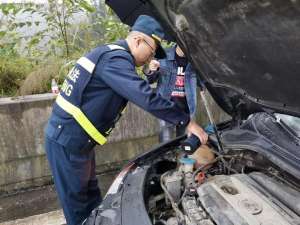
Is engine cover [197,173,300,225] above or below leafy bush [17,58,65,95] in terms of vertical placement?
above

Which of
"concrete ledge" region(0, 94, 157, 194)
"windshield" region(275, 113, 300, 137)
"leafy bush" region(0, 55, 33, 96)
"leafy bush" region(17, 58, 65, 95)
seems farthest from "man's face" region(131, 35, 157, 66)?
"leafy bush" region(0, 55, 33, 96)

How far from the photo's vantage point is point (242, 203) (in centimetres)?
153

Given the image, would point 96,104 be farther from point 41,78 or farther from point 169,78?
point 41,78

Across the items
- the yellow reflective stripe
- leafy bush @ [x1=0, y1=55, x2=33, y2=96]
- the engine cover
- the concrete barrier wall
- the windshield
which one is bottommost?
the concrete barrier wall

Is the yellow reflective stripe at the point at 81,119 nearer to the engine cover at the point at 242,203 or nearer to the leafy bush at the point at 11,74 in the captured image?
the engine cover at the point at 242,203

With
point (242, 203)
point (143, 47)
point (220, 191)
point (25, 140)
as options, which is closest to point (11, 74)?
point (25, 140)

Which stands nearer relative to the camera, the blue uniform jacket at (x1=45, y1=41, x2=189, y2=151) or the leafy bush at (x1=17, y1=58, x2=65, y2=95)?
the blue uniform jacket at (x1=45, y1=41, x2=189, y2=151)

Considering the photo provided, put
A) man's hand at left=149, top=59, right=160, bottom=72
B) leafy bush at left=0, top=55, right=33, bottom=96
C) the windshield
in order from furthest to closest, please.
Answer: leafy bush at left=0, top=55, right=33, bottom=96 → man's hand at left=149, top=59, right=160, bottom=72 → the windshield

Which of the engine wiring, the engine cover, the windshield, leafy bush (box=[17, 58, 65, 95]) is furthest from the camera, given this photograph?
leafy bush (box=[17, 58, 65, 95])

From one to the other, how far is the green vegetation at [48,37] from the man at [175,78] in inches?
55.5

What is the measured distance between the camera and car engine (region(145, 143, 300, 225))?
4.82 feet

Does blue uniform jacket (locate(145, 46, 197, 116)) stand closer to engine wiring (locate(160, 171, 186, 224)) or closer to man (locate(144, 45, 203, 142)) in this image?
man (locate(144, 45, 203, 142))

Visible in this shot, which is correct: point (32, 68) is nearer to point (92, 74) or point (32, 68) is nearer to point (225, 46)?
point (92, 74)

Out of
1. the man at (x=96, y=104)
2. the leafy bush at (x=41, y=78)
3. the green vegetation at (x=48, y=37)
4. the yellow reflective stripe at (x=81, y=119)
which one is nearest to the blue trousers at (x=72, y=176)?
the man at (x=96, y=104)
